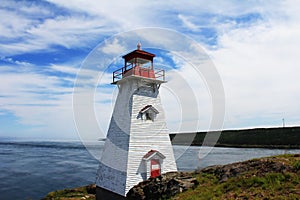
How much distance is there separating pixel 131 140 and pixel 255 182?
21.6ft

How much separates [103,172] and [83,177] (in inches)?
772

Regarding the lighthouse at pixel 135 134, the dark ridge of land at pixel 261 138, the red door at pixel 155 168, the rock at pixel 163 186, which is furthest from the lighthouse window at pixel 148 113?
the dark ridge of land at pixel 261 138

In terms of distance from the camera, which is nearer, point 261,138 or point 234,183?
point 234,183

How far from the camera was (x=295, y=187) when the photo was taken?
8.78 metres

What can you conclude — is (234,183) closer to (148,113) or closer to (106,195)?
(148,113)

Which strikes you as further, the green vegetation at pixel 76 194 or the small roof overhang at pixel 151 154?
the green vegetation at pixel 76 194

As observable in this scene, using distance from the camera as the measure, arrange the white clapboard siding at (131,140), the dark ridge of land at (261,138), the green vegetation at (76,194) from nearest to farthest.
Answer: the white clapboard siding at (131,140) → the green vegetation at (76,194) → the dark ridge of land at (261,138)

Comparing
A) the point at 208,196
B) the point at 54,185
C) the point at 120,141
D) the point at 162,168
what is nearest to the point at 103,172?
the point at 120,141

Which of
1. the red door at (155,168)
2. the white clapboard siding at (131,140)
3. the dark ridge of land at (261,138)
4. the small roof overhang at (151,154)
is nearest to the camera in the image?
the white clapboard siding at (131,140)

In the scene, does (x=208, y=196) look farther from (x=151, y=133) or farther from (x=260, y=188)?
(x=151, y=133)

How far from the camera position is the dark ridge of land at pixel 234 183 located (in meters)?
9.10

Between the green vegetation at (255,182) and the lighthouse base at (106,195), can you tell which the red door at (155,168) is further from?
the green vegetation at (255,182)

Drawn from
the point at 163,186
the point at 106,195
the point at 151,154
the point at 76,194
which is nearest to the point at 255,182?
the point at 163,186

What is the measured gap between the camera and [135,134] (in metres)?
14.1
